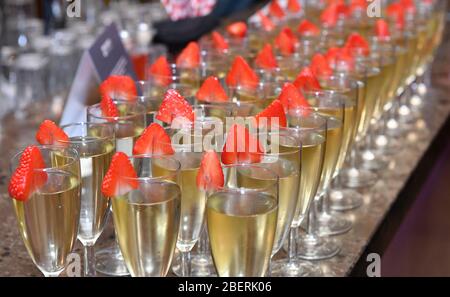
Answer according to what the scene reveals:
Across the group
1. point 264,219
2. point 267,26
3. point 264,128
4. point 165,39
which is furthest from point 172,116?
point 165,39

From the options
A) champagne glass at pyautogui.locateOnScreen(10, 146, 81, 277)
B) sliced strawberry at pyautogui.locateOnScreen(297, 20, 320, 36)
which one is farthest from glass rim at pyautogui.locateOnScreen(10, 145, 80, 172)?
sliced strawberry at pyautogui.locateOnScreen(297, 20, 320, 36)

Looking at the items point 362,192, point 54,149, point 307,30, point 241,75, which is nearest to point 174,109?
point 54,149

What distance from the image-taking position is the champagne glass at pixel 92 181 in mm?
1112

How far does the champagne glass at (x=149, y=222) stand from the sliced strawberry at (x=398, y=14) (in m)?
1.41

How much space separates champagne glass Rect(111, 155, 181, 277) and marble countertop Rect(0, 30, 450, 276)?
1.06 feet

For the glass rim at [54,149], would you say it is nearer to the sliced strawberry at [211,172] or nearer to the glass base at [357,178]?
the sliced strawberry at [211,172]

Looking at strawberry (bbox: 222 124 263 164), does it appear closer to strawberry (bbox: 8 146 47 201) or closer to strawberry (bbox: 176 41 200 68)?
strawberry (bbox: 8 146 47 201)

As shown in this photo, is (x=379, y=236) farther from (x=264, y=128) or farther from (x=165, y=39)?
(x=165, y=39)

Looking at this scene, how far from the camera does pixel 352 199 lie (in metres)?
1.61

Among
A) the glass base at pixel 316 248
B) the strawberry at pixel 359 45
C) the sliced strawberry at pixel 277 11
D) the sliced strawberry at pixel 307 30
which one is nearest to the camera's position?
the glass base at pixel 316 248

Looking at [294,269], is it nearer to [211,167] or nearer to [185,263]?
[185,263]

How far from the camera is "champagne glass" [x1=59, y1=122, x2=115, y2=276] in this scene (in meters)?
1.11

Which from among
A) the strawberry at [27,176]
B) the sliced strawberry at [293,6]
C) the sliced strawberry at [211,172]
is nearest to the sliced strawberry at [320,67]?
the sliced strawberry at [211,172]
